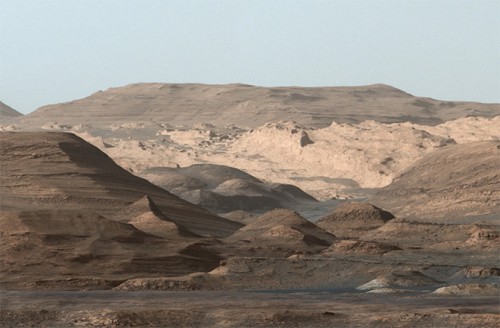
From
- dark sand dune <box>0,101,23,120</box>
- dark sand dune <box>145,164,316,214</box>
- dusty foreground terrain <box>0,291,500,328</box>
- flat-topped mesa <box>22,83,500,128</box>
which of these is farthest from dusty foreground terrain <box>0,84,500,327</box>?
dark sand dune <box>0,101,23,120</box>

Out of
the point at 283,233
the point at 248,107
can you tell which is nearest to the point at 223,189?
the point at 283,233

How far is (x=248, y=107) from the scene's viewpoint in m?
154

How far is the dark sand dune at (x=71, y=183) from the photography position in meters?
54.6

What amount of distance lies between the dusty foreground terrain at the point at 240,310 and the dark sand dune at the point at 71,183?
21936mm

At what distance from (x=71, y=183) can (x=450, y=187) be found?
26377 mm

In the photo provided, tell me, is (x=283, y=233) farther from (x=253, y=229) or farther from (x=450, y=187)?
(x=450, y=187)

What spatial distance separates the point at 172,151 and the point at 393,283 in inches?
3324

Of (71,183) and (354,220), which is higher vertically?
(71,183)

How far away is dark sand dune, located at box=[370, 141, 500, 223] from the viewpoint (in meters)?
68.6

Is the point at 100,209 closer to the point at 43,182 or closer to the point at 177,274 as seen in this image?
the point at 43,182

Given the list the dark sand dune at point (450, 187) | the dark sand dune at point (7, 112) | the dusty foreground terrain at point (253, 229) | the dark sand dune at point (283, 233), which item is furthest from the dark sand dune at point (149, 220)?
the dark sand dune at point (7, 112)

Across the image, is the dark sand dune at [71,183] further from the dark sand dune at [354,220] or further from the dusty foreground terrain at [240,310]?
the dusty foreground terrain at [240,310]

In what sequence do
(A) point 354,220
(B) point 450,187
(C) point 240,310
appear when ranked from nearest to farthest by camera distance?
(C) point 240,310 < (A) point 354,220 < (B) point 450,187

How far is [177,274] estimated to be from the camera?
3891 centimetres
